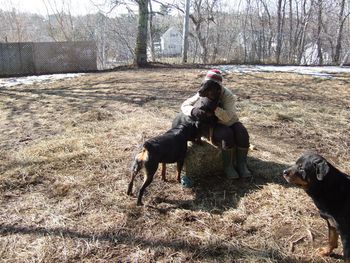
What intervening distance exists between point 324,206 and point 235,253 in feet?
2.29

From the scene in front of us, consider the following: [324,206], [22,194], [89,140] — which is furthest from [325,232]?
[89,140]

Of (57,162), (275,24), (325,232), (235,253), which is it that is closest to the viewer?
(235,253)

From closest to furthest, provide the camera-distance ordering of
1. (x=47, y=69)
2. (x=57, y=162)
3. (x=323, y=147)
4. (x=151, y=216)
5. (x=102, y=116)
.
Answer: (x=151, y=216)
(x=57, y=162)
(x=323, y=147)
(x=102, y=116)
(x=47, y=69)

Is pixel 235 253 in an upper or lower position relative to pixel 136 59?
lower

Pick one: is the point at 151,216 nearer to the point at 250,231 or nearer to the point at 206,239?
the point at 206,239

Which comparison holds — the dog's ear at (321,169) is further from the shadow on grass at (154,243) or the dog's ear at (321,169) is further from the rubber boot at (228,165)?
the rubber boot at (228,165)

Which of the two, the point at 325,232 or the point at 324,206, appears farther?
the point at 325,232

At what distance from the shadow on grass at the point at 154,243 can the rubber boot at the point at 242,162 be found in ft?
3.62

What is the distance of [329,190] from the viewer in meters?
2.21

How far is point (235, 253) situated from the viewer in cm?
238

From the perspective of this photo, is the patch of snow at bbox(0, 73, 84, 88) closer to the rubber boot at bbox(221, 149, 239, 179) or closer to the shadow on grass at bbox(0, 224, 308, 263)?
the shadow on grass at bbox(0, 224, 308, 263)

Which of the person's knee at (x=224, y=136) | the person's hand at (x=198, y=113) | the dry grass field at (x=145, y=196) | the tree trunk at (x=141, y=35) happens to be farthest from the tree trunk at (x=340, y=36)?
the person's hand at (x=198, y=113)

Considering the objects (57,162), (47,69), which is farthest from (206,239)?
(47,69)

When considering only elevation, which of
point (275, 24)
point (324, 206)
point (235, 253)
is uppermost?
point (275, 24)
